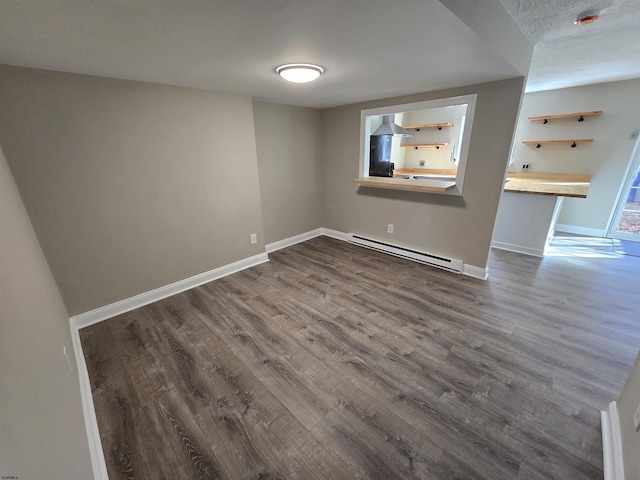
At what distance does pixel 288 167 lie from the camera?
390 centimetres

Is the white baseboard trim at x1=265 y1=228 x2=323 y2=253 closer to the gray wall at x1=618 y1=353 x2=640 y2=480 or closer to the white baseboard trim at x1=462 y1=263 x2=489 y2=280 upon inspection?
→ the white baseboard trim at x1=462 y1=263 x2=489 y2=280

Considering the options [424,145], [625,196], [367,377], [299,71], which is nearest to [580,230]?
[625,196]

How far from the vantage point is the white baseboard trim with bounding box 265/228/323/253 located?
4.00 meters

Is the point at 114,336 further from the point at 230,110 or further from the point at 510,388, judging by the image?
the point at 510,388

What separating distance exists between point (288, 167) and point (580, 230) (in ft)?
16.7

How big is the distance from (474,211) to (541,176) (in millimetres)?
2691

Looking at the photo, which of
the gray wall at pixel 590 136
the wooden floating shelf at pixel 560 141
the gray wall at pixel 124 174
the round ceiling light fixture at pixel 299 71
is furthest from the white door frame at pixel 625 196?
the gray wall at pixel 124 174

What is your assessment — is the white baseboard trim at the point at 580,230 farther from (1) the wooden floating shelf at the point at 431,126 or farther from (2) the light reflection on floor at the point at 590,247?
(1) the wooden floating shelf at the point at 431,126

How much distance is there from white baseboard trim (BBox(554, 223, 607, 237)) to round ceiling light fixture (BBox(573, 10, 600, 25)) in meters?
3.87

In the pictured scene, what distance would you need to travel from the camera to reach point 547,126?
4.36 meters

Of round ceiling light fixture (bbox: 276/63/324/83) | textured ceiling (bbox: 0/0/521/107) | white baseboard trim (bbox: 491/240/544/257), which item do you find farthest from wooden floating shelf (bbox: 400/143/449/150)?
round ceiling light fixture (bbox: 276/63/324/83)

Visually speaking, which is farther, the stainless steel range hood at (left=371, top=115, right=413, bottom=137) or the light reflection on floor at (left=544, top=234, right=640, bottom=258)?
the stainless steel range hood at (left=371, top=115, right=413, bottom=137)

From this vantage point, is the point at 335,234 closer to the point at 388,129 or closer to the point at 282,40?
the point at 388,129

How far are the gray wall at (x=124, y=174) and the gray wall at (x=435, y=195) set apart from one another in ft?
4.89
